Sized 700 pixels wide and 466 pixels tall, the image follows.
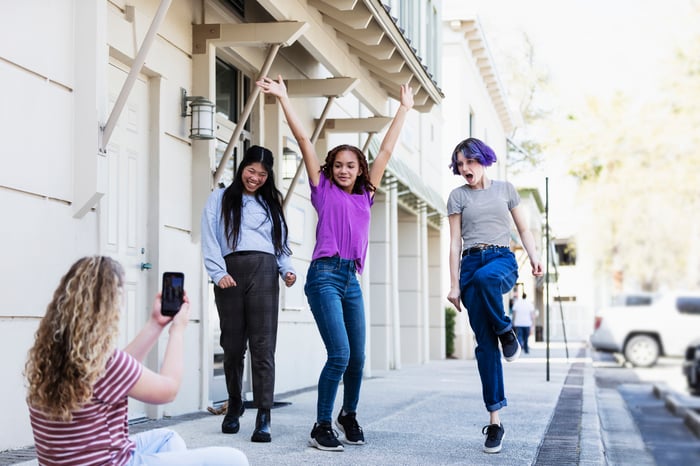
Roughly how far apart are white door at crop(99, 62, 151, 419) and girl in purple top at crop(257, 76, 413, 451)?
5.41ft

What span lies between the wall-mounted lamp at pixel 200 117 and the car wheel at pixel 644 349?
3.60 metres

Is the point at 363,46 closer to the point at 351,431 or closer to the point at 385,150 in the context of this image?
the point at 385,150

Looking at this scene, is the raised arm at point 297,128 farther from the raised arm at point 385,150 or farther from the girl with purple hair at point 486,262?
the girl with purple hair at point 486,262

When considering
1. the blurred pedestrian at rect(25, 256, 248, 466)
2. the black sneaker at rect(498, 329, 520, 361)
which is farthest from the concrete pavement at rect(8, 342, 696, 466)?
the blurred pedestrian at rect(25, 256, 248, 466)

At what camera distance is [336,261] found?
5.81 metres

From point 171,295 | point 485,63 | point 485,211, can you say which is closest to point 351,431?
point 485,211

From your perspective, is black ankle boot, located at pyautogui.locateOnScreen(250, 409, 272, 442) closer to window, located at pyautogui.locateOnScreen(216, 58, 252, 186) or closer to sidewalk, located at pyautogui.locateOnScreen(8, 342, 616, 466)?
sidewalk, located at pyautogui.locateOnScreen(8, 342, 616, 466)

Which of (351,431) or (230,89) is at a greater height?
(230,89)

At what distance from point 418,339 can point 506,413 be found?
12.3 meters

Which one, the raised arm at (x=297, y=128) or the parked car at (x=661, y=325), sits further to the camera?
the raised arm at (x=297, y=128)

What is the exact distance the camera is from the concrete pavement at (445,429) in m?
5.71

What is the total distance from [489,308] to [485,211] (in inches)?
23.1

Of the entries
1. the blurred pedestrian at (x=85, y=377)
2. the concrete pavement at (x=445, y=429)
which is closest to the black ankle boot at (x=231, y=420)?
the concrete pavement at (x=445, y=429)

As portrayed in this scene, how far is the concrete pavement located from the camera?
5.71 m
